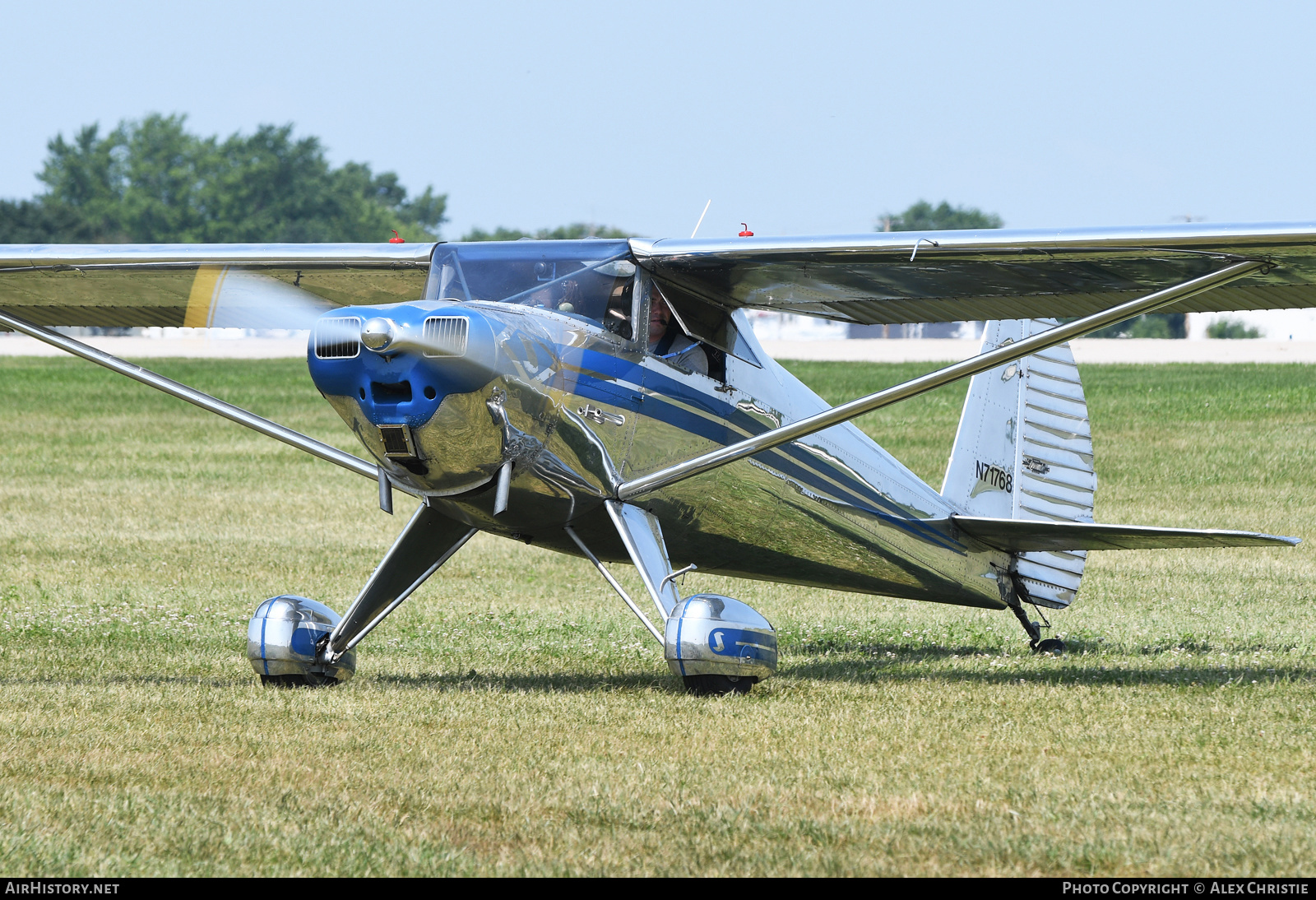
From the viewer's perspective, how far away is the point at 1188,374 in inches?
1428

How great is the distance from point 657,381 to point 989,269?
1965 millimetres

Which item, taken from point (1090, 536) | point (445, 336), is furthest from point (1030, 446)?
point (445, 336)

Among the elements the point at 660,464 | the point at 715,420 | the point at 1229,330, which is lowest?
the point at 660,464

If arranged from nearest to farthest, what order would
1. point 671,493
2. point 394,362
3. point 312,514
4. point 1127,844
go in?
point 1127,844 < point 394,362 < point 671,493 < point 312,514

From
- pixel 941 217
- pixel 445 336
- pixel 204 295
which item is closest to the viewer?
pixel 445 336

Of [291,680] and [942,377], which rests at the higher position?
[942,377]

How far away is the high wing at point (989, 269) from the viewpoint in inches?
290

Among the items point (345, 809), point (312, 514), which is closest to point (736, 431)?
point (345, 809)

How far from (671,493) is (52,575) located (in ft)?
27.8

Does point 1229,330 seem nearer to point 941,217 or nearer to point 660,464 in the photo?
point 941,217

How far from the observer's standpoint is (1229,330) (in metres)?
87.2

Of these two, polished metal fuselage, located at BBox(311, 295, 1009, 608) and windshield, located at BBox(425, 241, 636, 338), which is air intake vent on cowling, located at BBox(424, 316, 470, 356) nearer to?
polished metal fuselage, located at BBox(311, 295, 1009, 608)

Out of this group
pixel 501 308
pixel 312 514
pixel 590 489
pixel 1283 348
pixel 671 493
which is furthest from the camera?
pixel 1283 348
